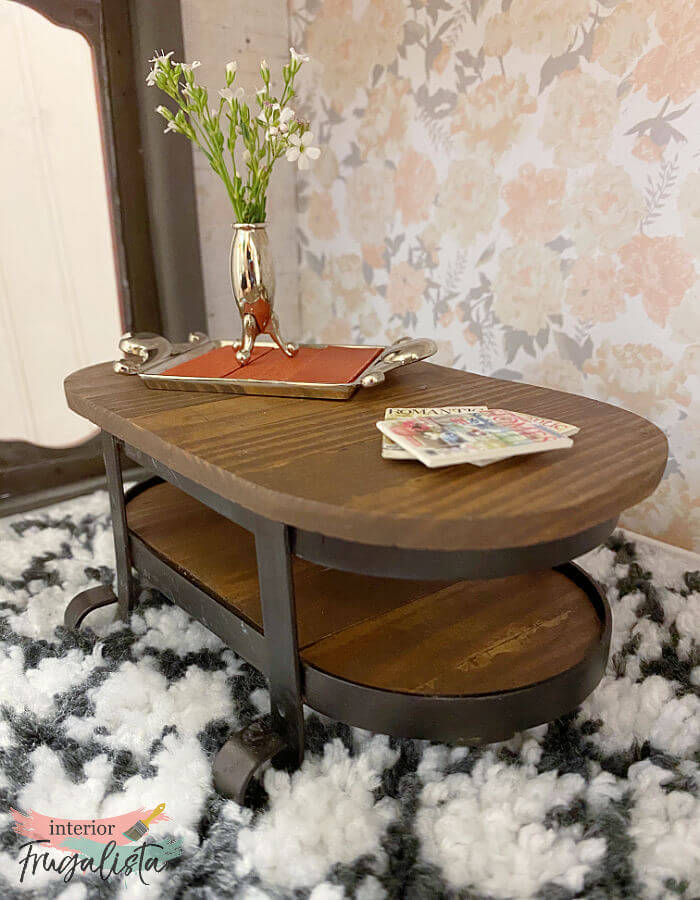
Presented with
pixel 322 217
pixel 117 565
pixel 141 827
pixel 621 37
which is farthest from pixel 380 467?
pixel 322 217

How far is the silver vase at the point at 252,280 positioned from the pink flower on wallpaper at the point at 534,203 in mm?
827

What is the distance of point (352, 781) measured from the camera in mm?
1065

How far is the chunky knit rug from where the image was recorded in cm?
92

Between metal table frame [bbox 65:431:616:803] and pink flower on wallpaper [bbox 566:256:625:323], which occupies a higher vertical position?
pink flower on wallpaper [bbox 566:256:625:323]

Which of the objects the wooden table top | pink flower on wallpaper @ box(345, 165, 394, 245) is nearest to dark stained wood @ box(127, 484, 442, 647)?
the wooden table top

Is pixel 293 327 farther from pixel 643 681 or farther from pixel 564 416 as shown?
pixel 643 681

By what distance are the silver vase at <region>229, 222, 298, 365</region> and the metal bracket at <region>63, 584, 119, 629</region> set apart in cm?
58

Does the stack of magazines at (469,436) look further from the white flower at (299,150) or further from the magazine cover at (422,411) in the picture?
the white flower at (299,150)

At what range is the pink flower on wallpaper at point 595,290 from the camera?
180 cm

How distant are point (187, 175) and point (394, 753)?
1867 millimetres

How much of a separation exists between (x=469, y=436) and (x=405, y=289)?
1420mm

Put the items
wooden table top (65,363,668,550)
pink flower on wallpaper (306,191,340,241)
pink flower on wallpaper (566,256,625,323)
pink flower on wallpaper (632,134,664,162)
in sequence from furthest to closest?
pink flower on wallpaper (306,191,340,241) → pink flower on wallpaper (566,256,625,323) → pink flower on wallpaper (632,134,664,162) → wooden table top (65,363,668,550)

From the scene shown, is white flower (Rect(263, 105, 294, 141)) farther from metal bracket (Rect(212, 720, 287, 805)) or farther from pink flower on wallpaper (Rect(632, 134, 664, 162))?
metal bracket (Rect(212, 720, 287, 805))

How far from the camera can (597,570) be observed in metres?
1.63
